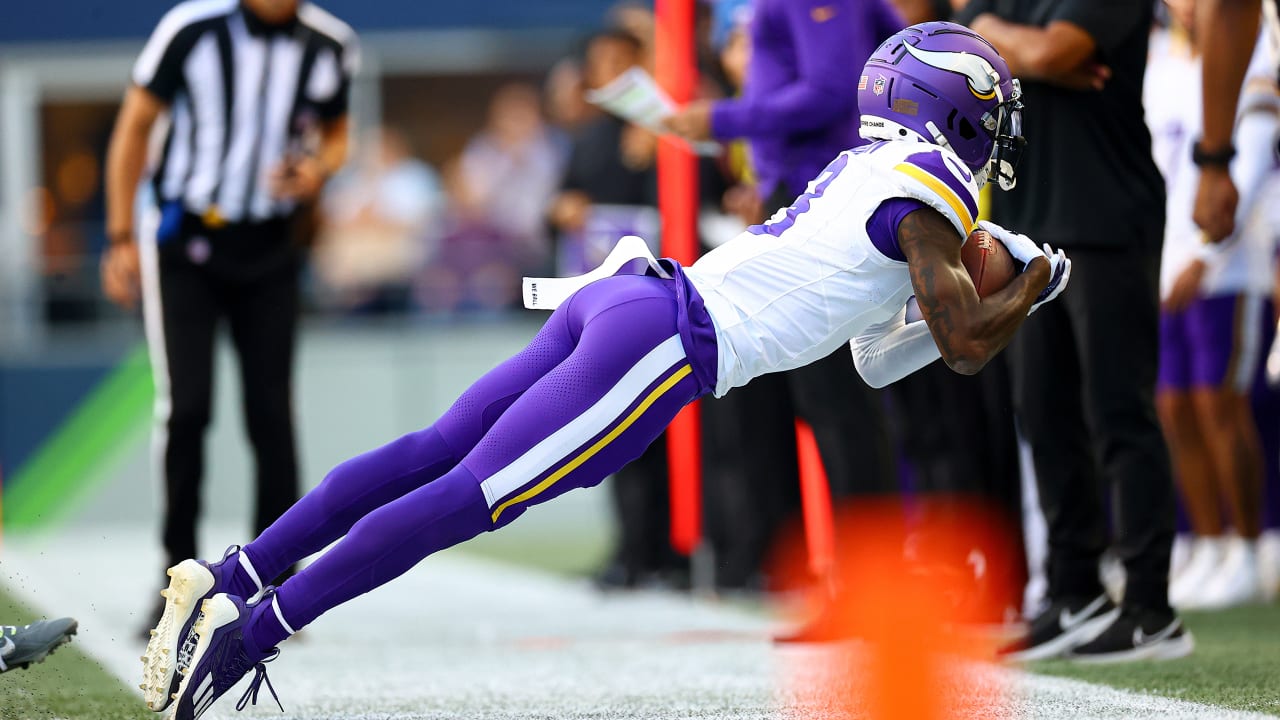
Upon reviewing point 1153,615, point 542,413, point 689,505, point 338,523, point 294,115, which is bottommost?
point 689,505

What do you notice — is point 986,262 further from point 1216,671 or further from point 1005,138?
point 1216,671

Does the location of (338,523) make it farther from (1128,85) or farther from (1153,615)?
(1128,85)

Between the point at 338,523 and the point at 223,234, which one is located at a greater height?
the point at 223,234

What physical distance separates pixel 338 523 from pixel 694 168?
3694mm

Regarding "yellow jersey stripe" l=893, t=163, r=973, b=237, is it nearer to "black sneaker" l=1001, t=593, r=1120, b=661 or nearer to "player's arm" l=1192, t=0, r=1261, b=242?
"player's arm" l=1192, t=0, r=1261, b=242

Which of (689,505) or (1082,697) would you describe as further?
(689,505)

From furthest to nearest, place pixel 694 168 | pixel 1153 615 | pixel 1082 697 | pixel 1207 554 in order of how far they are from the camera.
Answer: pixel 694 168
pixel 1207 554
pixel 1153 615
pixel 1082 697

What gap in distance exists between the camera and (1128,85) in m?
4.66

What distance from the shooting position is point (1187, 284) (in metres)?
6.25

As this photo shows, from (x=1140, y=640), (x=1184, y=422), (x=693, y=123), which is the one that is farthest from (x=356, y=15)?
(x=1140, y=640)

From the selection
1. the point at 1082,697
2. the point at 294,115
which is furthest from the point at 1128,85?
the point at 294,115

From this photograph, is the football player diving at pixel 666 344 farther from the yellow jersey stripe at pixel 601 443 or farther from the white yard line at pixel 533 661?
the white yard line at pixel 533 661

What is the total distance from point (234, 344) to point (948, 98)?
297 cm

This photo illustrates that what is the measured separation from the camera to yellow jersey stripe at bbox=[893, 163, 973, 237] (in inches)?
139
